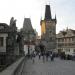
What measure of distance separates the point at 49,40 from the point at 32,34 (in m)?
10.8

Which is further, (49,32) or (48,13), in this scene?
(48,13)

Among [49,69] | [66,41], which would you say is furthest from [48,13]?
[49,69]

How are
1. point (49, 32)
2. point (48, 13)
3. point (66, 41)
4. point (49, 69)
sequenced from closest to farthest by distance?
point (49, 69) → point (66, 41) → point (49, 32) → point (48, 13)

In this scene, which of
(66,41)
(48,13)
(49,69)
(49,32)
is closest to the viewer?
(49,69)

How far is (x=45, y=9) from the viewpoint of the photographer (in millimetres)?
186125

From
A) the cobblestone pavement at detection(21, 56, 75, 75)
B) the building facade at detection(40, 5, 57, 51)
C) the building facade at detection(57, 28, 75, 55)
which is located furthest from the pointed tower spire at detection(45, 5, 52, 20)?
the cobblestone pavement at detection(21, 56, 75, 75)

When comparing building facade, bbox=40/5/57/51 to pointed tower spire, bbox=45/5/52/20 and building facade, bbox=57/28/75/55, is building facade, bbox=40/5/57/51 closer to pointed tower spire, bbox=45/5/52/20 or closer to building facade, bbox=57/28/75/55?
pointed tower spire, bbox=45/5/52/20

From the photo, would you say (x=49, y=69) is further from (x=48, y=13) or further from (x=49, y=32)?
(x=48, y=13)

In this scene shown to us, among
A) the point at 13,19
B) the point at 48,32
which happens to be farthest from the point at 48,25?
the point at 13,19

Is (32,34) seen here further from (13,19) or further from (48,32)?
(13,19)

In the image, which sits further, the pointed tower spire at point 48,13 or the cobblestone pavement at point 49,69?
the pointed tower spire at point 48,13

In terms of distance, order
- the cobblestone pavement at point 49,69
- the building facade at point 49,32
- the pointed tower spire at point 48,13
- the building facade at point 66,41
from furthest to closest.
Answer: the pointed tower spire at point 48,13 → the building facade at point 49,32 → the building facade at point 66,41 → the cobblestone pavement at point 49,69

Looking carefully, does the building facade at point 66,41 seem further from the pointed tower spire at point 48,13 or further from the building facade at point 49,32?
the pointed tower spire at point 48,13

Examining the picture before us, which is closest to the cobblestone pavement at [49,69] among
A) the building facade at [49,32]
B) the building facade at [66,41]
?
the building facade at [66,41]
